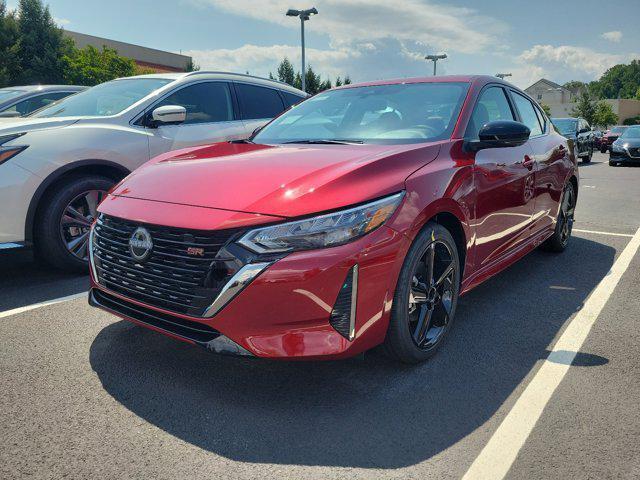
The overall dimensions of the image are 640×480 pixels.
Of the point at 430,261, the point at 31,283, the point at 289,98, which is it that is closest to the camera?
the point at 430,261

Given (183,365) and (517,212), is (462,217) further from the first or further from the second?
(183,365)

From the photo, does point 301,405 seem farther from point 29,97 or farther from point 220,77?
point 29,97

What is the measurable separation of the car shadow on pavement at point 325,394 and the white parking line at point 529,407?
87mm

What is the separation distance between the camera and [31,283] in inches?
173

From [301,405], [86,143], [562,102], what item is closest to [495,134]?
[301,405]

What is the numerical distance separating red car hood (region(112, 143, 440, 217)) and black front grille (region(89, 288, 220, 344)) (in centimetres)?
54

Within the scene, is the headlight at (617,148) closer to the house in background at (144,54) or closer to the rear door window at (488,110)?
the rear door window at (488,110)

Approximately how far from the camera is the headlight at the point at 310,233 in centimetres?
230

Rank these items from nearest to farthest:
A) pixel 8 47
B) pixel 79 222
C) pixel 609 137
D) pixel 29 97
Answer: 1. pixel 79 222
2. pixel 29 97
3. pixel 609 137
4. pixel 8 47

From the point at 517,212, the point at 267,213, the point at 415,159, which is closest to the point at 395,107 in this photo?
the point at 415,159

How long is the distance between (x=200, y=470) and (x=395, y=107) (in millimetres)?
2567

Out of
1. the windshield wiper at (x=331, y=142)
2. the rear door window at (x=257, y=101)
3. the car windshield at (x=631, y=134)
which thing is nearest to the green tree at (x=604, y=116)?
the car windshield at (x=631, y=134)

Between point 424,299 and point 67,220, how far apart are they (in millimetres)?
3087

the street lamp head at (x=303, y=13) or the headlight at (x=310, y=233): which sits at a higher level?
the street lamp head at (x=303, y=13)
